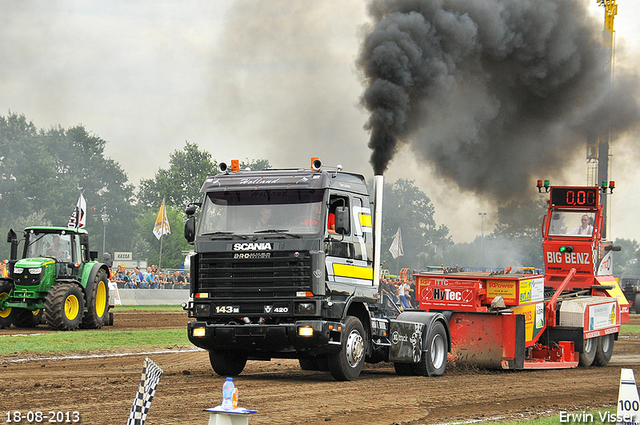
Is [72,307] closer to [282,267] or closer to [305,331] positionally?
[282,267]

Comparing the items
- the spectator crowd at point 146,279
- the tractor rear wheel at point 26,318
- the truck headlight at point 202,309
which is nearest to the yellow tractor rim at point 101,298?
the tractor rear wheel at point 26,318

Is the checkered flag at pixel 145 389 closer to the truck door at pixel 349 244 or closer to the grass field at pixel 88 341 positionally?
the truck door at pixel 349 244

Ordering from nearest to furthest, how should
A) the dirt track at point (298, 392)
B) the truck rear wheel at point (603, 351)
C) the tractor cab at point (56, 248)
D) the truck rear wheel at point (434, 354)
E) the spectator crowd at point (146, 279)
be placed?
the dirt track at point (298, 392) < the truck rear wheel at point (434, 354) < the truck rear wheel at point (603, 351) < the tractor cab at point (56, 248) < the spectator crowd at point (146, 279)

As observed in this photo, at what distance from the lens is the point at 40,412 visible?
7.91 meters

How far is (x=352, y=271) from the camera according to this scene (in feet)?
38.0

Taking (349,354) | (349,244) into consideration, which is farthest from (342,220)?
(349,354)

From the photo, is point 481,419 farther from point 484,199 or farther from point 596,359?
point 484,199

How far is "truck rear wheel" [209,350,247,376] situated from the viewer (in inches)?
471

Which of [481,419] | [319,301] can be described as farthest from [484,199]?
[481,419]

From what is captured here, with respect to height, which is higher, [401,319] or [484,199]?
[484,199]

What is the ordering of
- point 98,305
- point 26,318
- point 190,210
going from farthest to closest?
Result: point 98,305, point 26,318, point 190,210

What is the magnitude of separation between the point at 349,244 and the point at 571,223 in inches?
310

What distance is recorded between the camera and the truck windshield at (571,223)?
56.0 feet

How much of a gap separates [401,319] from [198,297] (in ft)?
11.0
